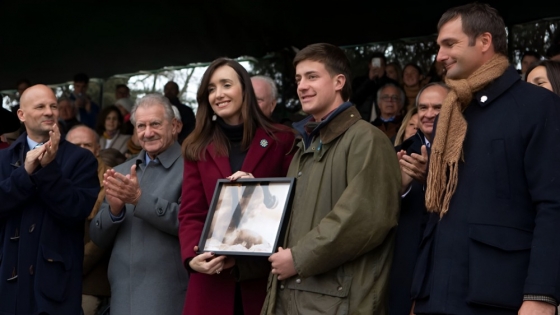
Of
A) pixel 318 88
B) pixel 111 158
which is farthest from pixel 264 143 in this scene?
pixel 111 158

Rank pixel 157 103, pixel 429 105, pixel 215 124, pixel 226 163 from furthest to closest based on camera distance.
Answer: pixel 157 103, pixel 429 105, pixel 215 124, pixel 226 163

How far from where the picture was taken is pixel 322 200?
4254 mm

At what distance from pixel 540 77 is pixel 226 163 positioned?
5.70ft

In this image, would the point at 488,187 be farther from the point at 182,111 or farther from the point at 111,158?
the point at 182,111

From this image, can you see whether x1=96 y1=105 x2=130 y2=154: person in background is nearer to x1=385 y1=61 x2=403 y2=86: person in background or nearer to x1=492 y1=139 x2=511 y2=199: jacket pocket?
x1=385 y1=61 x2=403 y2=86: person in background

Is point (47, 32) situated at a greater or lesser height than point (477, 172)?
greater

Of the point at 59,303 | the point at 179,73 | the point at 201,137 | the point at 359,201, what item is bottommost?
the point at 59,303

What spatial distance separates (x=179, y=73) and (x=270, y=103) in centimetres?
630

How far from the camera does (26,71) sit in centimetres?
1310

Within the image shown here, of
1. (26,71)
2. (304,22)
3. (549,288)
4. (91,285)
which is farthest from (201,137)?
(26,71)

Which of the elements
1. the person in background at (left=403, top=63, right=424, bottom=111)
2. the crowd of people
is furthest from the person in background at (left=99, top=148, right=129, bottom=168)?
the person in background at (left=403, top=63, right=424, bottom=111)

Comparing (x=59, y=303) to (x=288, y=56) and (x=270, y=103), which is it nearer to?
(x=270, y=103)

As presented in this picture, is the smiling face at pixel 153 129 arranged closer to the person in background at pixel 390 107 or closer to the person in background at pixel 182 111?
the person in background at pixel 182 111

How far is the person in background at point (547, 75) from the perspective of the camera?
184 inches
